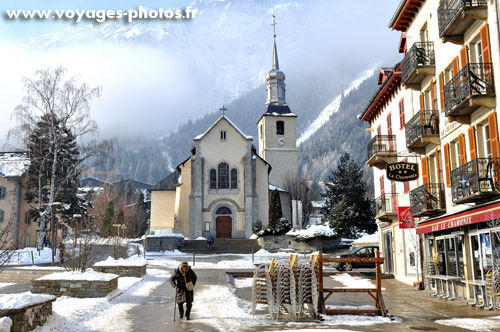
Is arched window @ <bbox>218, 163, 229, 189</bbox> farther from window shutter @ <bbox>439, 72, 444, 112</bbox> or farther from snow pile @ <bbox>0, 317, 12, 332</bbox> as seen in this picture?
snow pile @ <bbox>0, 317, 12, 332</bbox>

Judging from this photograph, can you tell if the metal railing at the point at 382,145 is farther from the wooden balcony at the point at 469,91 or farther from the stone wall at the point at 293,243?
the stone wall at the point at 293,243

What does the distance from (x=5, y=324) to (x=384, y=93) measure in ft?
72.1

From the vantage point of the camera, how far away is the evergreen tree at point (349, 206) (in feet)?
168

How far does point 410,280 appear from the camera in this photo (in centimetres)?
2288

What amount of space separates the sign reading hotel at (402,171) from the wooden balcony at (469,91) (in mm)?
4432

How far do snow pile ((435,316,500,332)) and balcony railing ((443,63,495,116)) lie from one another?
19.5ft

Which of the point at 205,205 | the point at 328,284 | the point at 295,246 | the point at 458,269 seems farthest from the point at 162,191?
the point at 458,269

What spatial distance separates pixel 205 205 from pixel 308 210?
2826 centimetres

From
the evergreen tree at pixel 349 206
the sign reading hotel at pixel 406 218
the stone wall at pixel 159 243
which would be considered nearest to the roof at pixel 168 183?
the stone wall at pixel 159 243

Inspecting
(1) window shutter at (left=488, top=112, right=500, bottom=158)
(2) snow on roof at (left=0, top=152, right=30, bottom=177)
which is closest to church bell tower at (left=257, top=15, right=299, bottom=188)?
(2) snow on roof at (left=0, top=152, right=30, bottom=177)

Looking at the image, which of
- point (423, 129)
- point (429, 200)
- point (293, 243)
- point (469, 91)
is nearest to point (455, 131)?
point (423, 129)

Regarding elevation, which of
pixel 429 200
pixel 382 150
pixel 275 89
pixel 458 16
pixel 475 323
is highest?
pixel 275 89

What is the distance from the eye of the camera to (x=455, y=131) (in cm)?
1744

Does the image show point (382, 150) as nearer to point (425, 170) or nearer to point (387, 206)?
point (387, 206)
